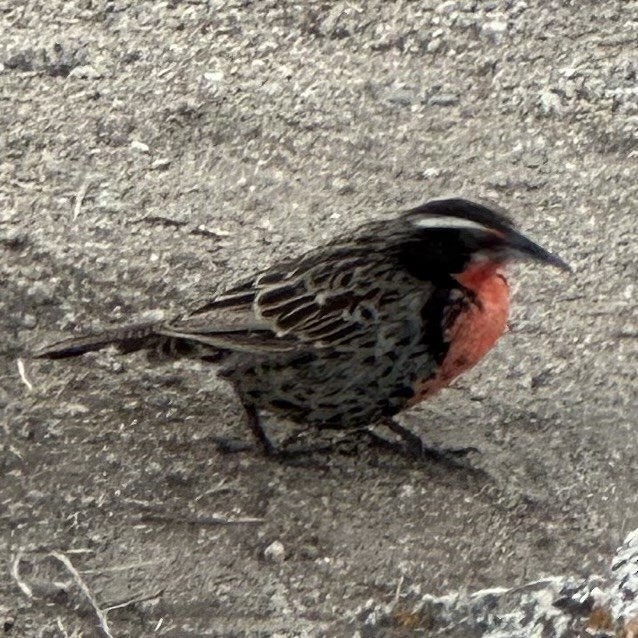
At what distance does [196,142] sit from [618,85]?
1806mm

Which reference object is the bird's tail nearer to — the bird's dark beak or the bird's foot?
the bird's foot

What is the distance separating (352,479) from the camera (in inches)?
210

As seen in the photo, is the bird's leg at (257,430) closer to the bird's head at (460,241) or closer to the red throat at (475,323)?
the red throat at (475,323)

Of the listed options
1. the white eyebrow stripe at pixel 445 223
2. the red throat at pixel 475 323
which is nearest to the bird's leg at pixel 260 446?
the red throat at pixel 475 323

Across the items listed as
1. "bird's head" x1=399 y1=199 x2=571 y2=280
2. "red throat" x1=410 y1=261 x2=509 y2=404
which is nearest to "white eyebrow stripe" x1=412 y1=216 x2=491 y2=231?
"bird's head" x1=399 y1=199 x2=571 y2=280

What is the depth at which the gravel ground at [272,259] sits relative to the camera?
16.4 feet

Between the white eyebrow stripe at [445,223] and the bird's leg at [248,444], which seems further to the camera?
the bird's leg at [248,444]

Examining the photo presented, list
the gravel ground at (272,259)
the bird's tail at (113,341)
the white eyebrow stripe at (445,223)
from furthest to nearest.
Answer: the bird's tail at (113,341) < the gravel ground at (272,259) < the white eyebrow stripe at (445,223)

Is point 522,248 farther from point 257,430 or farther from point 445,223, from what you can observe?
point 257,430

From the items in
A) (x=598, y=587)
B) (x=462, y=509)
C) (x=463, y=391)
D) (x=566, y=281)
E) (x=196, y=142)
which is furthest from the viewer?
(x=196, y=142)

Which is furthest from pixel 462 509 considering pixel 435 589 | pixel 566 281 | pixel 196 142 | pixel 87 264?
pixel 196 142

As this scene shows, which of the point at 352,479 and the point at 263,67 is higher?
the point at 263,67

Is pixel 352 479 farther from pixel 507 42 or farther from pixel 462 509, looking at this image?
pixel 507 42

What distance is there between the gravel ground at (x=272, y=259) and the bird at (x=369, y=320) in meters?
0.36
